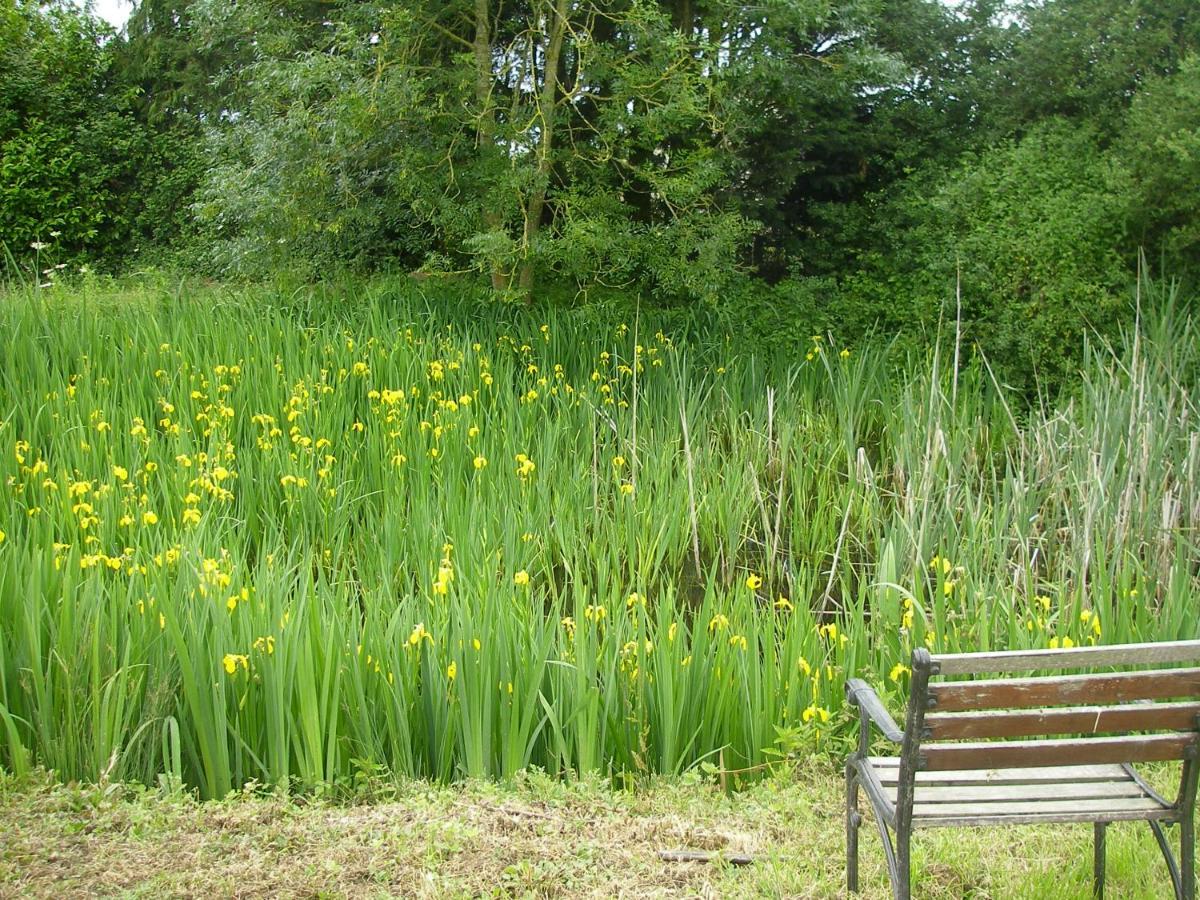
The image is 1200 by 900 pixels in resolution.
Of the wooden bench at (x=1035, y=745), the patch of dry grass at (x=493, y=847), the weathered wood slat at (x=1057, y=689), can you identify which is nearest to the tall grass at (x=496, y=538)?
the patch of dry grass at (x=493, y=847)

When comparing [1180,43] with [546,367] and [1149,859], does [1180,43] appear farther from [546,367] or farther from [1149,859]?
[1149,859]

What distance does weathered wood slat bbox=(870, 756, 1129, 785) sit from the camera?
108 inches

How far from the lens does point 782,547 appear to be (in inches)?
232

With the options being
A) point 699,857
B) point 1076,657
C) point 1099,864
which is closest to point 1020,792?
point 1099,864

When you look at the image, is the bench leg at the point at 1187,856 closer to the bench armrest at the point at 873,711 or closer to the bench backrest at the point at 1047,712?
the bench backrest at the point at 1047,712

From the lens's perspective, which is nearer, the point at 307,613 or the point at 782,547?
the point at 307,613

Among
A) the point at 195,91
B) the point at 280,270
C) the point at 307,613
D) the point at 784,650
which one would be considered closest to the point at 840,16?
the point at 280,270

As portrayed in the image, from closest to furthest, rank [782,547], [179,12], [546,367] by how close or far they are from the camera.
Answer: [782,547]
[546,367]
[179,12]

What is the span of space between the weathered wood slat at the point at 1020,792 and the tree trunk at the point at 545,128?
19.2 ft

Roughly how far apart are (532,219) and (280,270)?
2.02 m

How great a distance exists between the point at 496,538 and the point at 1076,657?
2.83 m

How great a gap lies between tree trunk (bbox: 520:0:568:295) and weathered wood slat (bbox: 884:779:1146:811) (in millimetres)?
5855

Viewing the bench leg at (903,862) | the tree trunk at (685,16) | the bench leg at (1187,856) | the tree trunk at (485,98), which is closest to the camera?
the bench leg at (903,862)

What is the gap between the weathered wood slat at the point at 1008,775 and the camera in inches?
108
